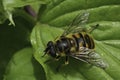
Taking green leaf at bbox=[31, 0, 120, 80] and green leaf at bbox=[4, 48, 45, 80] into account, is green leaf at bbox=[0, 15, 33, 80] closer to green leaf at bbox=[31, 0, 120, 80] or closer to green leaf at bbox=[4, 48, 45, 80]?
green leaf at bbox=[4, 48, 45, 80]

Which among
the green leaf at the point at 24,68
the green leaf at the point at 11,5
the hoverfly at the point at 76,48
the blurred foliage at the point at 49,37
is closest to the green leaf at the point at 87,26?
the blurred foliage at the point at 49,37

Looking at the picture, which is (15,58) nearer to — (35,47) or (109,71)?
(35,47)

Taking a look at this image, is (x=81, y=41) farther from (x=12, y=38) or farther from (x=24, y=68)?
(x=12, y=38)

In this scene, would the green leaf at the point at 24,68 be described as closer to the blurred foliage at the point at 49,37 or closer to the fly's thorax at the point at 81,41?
the blurred foliage at the point at 49,37

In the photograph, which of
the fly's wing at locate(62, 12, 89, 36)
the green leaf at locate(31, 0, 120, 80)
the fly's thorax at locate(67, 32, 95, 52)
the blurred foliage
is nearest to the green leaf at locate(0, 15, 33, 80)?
the blurred foliage

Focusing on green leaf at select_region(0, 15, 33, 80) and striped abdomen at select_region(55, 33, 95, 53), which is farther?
green leaf at select_region(0, 15, 33, 80)

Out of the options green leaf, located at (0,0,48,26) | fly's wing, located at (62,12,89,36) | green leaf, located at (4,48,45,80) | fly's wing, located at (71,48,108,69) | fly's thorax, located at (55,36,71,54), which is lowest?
green leaf, located at (4,48,45,80)

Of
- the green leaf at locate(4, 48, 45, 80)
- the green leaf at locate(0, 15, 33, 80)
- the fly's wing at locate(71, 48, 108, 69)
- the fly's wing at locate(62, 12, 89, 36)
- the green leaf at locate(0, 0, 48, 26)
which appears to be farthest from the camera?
the green leaf at locate(0, 15, 33, 80)
